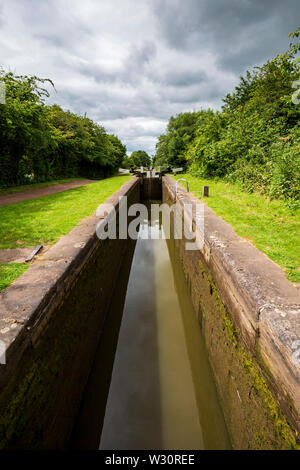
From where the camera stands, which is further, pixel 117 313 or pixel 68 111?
pixel 68 111

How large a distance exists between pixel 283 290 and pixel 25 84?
1466 centimetres

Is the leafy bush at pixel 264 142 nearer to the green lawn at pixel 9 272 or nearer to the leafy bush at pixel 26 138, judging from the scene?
the green lawn at pixel 9 272

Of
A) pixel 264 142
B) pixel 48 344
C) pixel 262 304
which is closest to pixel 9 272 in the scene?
pixel 48 344

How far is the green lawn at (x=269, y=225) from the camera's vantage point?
8.59 feet

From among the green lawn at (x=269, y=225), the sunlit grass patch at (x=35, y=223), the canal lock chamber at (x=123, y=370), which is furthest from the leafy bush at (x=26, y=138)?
the green lawn at (x=269, y=225)

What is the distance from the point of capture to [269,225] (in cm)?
381

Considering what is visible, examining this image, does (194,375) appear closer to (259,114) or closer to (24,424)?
(24,424)

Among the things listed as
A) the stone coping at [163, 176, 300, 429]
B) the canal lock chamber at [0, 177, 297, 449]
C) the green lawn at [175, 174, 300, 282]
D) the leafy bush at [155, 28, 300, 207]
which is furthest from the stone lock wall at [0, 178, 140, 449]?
the leafy bush at [155, 28, 300, 207]

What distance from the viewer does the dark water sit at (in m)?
2.23

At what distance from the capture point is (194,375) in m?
2.90

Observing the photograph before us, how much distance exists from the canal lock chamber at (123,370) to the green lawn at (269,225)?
0.83m

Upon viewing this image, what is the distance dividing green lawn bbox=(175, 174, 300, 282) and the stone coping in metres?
0.17

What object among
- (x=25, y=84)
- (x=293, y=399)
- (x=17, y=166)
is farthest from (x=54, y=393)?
A: (x=25, y=84)

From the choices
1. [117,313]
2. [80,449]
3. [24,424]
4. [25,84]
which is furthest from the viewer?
[25,84]
